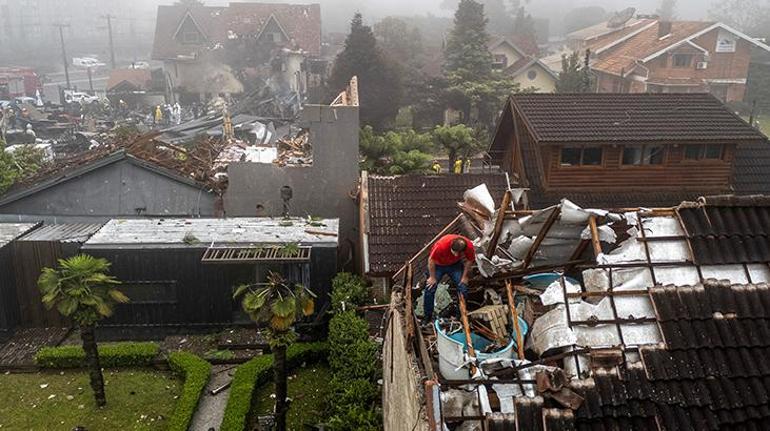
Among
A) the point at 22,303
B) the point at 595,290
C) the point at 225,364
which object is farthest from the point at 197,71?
the point at 595,290

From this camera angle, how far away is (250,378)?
1502 cm

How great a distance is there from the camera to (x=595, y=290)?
243 inches

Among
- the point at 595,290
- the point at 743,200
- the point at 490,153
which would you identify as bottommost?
the point at 490,153

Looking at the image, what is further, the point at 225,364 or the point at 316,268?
the point at 316,268

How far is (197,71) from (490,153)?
3974 centimetres

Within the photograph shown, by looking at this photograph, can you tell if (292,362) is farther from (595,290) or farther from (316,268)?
(595,290)

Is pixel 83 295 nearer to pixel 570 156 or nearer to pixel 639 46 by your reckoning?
pixel 570 156

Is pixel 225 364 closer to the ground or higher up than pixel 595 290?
closer to the ground

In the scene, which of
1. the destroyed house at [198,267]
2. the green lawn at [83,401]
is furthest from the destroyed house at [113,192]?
the green lawn at [83,401]

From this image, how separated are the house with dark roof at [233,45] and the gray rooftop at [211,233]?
119ft

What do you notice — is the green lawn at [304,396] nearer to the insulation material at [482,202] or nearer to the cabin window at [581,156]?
the insulation material at [482,202]

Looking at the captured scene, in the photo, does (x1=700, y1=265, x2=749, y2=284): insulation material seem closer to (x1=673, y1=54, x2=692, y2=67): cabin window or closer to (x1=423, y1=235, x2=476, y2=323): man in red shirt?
(x1=423, y1=235, x2=476, y2=323): man in red shirt

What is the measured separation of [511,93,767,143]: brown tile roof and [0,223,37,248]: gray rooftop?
1736 cm

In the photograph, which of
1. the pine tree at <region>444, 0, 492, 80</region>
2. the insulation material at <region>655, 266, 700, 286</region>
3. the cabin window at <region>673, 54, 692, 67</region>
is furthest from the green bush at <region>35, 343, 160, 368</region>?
the cabin window at <region>673, 54, 692, 67</region>
